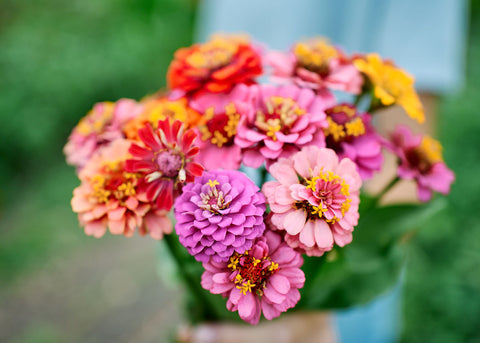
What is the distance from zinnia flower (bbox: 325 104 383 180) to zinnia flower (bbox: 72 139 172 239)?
0.18 m

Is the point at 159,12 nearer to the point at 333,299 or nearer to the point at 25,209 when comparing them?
the point at 25,209

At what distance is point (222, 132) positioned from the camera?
383 mm

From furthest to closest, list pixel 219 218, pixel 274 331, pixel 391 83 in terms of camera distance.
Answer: pixel 274 331
pixel 391 83
pixel 219 218

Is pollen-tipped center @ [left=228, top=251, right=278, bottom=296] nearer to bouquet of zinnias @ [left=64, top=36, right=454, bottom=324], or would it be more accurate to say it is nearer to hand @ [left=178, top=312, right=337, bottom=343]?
bouquet of zinnias @ [left=64, top=36, right=454, bottom=324]

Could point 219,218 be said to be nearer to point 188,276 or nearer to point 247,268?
point 247,268

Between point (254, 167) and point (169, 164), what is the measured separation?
0.08m

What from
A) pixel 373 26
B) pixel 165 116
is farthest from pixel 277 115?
pixel 373 26

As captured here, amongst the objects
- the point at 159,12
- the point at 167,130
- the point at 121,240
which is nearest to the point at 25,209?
the point at 121,240

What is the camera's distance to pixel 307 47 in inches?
18.7

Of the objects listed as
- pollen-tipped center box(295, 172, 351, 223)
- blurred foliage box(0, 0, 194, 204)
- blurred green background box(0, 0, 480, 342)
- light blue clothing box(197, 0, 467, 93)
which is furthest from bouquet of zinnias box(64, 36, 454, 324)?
blurred foliage box(0, 0, 194, 204)

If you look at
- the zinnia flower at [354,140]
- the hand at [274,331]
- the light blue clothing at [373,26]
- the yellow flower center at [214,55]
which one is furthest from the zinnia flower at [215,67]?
the light blue clothing at [373,26]

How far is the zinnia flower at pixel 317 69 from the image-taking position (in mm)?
409

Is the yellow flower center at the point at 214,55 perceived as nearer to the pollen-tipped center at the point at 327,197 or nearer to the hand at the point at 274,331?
the pollen-tipped center at the point at 327,197

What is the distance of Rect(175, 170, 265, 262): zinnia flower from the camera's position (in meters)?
0.31
